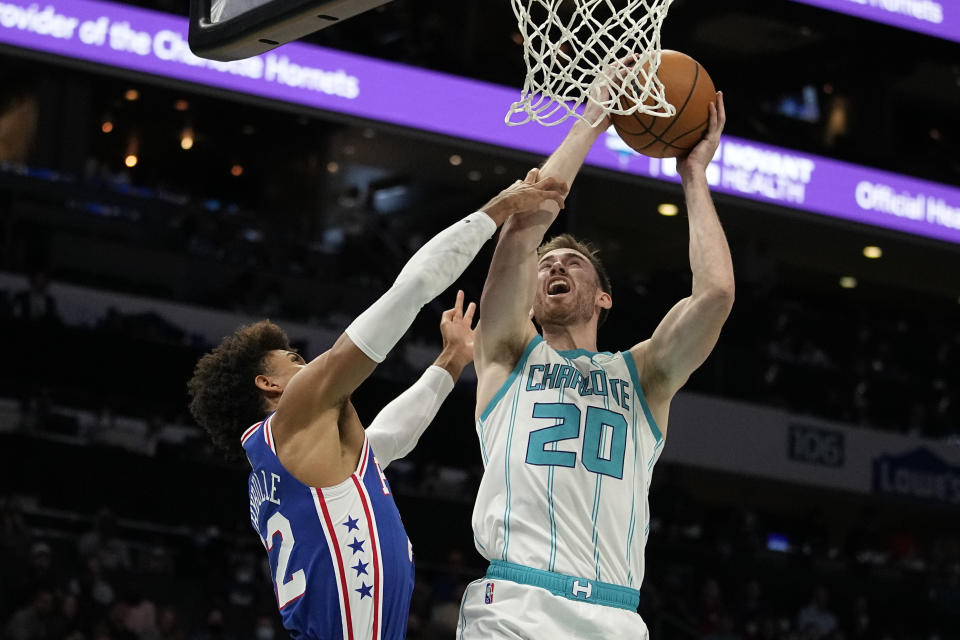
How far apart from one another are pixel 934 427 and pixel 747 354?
3.26 m

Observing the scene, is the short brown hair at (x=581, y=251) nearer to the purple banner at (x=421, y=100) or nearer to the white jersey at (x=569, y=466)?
the white jersey at (x=569, y=466)

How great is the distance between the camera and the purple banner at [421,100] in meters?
9.91

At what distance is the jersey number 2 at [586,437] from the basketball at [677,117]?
2.97ft

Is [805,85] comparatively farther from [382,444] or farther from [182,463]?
[382,444]

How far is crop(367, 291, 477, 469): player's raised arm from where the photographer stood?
4.37 meters

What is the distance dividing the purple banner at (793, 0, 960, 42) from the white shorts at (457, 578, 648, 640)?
896 centimetres

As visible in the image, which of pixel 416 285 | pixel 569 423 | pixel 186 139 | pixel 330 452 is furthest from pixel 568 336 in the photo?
pixel 186 139

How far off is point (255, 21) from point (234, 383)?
1.07 m

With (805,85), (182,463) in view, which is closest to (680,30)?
(805,85)

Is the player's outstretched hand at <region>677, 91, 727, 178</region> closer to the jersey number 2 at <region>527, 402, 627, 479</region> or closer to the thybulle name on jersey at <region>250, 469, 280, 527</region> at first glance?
the jersey number 2 at <region>527, 402, 627, 479</region>

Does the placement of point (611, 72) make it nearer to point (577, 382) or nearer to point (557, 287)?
point (557, 287)

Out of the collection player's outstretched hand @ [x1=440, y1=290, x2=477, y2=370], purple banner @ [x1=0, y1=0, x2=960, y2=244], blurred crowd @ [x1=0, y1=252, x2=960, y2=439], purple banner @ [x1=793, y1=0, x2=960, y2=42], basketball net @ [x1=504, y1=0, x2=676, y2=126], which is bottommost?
blurred crowd @ [x1=0, y1=252, x2=960, y2=439]

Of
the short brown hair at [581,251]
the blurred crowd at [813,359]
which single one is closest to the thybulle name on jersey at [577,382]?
the short brown hair at [581,251]

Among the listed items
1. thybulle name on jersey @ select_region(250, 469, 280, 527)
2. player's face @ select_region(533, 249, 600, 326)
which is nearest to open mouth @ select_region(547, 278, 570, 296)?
player's face @ select_region(533, 249, 600, 326)
